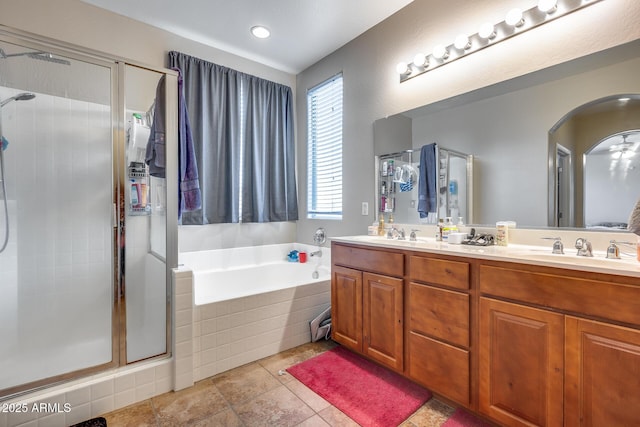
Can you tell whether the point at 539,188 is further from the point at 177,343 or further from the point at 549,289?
the point at 177,343

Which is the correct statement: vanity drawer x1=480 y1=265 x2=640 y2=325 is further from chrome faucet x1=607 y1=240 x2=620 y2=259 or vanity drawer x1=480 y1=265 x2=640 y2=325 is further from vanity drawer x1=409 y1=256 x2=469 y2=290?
chrome faucet x1=607 y1=240 x2=620 y2=259

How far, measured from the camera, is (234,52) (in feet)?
9.56

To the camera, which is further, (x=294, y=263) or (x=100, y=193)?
(x=294, y=263)

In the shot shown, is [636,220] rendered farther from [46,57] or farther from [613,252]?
[46,57]

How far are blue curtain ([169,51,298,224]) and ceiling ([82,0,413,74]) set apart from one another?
0.25 metres

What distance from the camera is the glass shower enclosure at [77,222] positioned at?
1.80 m

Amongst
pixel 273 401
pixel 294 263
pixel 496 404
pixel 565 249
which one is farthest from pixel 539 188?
pixel 294 263

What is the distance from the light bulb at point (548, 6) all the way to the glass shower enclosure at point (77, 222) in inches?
86.9

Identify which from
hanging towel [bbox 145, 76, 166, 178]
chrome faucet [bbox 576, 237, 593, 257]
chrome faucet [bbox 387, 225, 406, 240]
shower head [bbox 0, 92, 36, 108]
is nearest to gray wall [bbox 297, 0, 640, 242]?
chrome faucet [bbox 387, 225, 406, 240]

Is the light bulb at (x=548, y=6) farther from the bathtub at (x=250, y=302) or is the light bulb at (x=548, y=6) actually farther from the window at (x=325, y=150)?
the bathtub at (x=250, y=302)

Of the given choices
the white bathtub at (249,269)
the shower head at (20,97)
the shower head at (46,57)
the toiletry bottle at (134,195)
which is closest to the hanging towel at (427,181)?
the white bathtub at (249,269)

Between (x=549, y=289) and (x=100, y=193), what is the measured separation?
2483mm

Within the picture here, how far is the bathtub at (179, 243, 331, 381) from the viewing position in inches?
77.0

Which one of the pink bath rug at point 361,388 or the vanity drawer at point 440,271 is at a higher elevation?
the vanity drawer at point 440,271
